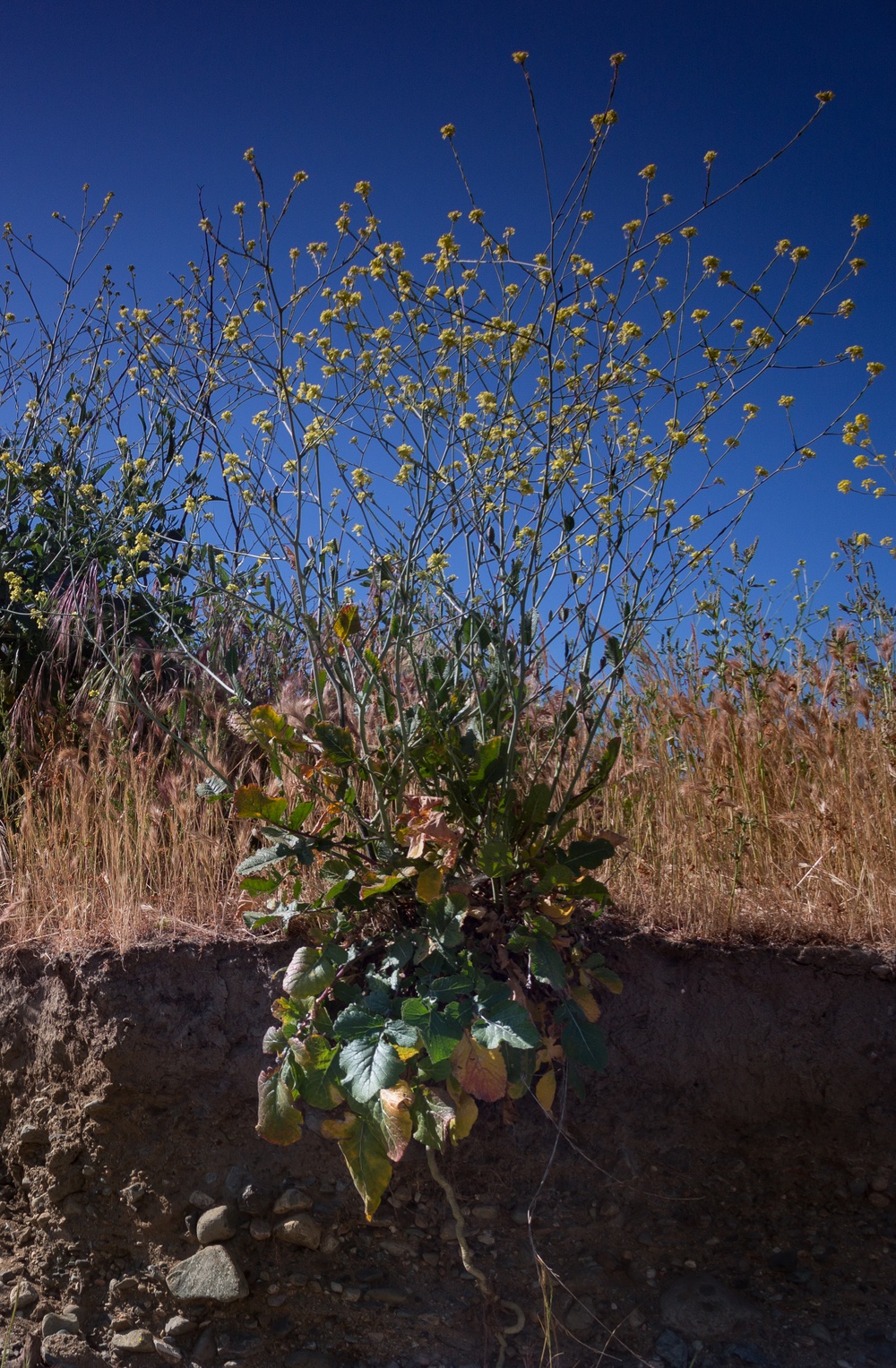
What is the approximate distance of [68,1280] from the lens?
2.52 m

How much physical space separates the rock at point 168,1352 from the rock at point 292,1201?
0.38m

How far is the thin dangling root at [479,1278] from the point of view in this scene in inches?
85.9

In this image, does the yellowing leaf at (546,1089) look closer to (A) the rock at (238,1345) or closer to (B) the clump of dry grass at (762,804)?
(B) the clump of dry grass at (762,804)

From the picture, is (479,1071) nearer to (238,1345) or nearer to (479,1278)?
(479,1278)

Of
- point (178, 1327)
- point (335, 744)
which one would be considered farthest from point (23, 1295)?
point (335, 744)

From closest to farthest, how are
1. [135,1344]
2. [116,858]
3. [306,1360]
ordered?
[306,1360], [135,1344], [116,858]

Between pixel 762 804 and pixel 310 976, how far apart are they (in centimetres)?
177

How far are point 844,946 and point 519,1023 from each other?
1.23 m

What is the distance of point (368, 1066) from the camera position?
1.95 meters

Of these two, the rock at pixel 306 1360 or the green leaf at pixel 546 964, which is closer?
the green leaf at pixel 546 964

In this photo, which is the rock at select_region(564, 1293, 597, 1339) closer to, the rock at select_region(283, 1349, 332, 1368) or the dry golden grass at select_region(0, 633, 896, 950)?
the rock at select_region(283, 1349, 332, 1368)

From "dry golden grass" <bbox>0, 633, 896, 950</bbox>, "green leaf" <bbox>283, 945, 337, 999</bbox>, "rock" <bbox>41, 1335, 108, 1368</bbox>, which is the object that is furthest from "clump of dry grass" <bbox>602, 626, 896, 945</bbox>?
"rock" <bbox>41, 1335, 108, 1368</bbox>

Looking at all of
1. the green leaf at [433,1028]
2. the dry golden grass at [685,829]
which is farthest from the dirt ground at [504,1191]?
the green leaf at [433,1028]

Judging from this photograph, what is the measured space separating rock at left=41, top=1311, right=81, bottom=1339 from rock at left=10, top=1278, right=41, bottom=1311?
0.36ft
